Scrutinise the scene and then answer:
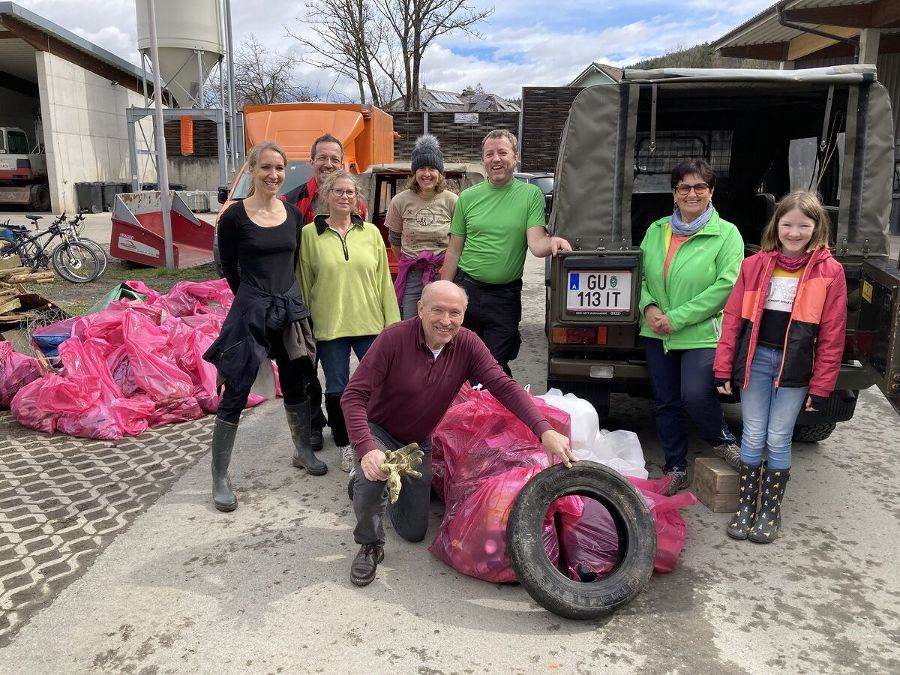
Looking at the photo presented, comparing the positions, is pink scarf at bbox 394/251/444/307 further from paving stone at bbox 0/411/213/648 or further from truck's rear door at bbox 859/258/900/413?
truck's rear door at bbox 859/258/900/413

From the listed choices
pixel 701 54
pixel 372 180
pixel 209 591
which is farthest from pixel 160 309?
pixel 701 54

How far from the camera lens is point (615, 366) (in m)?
4.01

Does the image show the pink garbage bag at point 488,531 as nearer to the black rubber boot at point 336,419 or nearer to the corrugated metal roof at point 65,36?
the black rubber boot at point 336,419

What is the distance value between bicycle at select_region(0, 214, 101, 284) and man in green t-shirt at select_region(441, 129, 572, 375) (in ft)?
28.8

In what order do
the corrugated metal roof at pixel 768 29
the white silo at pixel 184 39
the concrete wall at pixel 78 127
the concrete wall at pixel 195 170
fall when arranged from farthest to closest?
the concrete wall at pixel 195 170 → the concrete wall at pixel 78 127 → the white silo at pixel 184 39 → the corrugated metal roof at pixel 768 29

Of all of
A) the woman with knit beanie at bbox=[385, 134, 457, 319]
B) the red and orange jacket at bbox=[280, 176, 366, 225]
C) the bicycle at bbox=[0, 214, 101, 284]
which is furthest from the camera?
the bicycle at bbox=[0, 214, 101, 284]

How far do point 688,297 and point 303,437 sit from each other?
7.50 feet

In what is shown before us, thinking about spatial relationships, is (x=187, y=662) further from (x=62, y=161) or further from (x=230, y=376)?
(x=62, y=161)

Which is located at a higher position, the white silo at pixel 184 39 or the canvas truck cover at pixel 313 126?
the white silo at pixel 184 39

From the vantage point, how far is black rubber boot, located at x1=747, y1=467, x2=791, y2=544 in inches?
132

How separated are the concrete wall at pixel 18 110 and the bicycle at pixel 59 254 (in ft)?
77.9

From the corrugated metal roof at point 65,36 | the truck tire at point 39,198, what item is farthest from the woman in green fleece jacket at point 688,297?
the truck tire at point 39,198

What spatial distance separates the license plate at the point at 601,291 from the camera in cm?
386

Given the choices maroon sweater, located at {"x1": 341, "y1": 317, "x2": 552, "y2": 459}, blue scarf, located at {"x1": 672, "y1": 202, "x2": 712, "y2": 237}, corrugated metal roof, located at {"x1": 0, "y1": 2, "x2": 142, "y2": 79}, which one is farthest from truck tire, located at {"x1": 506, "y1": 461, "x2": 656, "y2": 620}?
corrugated metal roof, located at {"x1": 0, "y1": 2, "x2": 142, "y2": 79}
